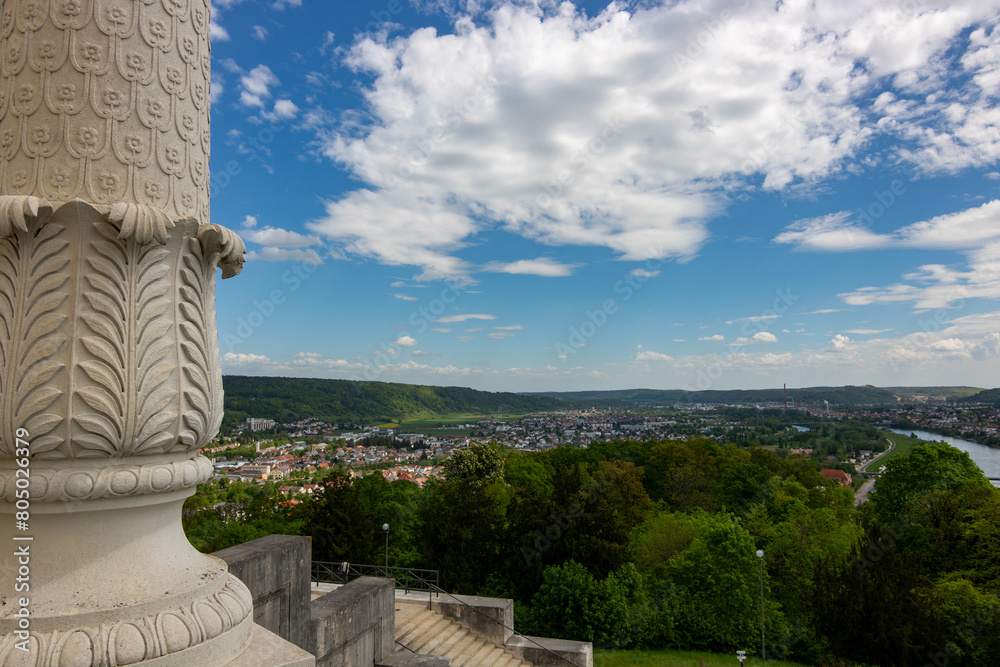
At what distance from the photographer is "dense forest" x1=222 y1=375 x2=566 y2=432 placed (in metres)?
59.3

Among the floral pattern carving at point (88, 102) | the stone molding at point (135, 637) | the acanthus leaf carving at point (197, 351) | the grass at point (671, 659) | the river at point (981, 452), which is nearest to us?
the stone molding at point (135, 637)

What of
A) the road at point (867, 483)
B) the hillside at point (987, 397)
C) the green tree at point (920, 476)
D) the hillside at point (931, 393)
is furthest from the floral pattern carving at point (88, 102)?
the hillside at point (931, 393)

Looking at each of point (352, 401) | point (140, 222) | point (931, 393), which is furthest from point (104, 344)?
point (931, 393)

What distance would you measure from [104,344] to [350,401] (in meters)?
87.1

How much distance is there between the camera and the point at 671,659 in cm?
1894

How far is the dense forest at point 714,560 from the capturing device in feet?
56.9

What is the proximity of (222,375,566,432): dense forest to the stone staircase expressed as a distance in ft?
73.0

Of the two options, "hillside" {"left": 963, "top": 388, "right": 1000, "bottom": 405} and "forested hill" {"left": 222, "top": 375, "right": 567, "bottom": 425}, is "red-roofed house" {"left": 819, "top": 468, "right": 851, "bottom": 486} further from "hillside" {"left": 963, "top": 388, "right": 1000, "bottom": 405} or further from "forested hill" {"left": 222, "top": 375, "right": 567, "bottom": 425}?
"hillside" {"left": 963, "top": 388, "right": 1000, "bottom": 405}

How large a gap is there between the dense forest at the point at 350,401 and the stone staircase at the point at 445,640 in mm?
22257

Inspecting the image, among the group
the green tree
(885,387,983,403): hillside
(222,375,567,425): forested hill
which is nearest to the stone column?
(222,375,567,425): forested hill

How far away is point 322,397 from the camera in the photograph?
79.9 meters

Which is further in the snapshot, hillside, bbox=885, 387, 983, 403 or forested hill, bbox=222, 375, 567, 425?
hillside, bbox=885, 387, 983, 403

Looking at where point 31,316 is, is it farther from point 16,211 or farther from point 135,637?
point 135,637

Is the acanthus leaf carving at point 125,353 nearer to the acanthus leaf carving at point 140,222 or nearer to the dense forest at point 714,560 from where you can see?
the acanthus leaf carving at point 140,222
